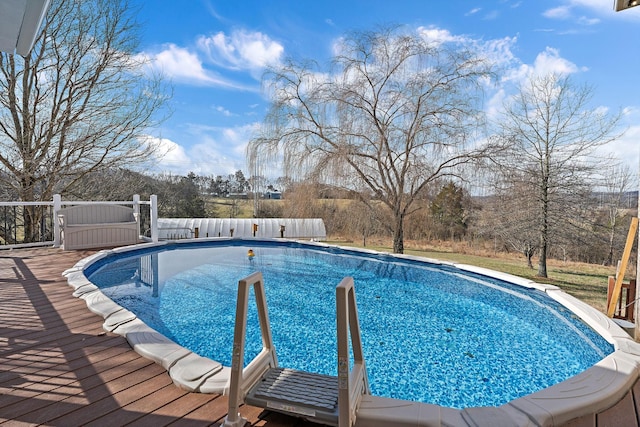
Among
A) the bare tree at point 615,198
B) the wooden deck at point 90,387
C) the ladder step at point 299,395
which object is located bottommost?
the wooden deck at point 90,387

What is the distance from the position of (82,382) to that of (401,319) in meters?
3.48

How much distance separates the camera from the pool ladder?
141cm

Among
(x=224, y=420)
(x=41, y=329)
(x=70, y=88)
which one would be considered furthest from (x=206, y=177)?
(x=224, y=420)

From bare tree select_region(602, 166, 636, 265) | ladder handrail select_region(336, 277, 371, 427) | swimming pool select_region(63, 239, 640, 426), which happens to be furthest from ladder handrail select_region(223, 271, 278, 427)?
bare tree select_region(602, 166, 636, 265)

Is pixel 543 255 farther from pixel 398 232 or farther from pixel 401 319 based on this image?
pixel 401 319

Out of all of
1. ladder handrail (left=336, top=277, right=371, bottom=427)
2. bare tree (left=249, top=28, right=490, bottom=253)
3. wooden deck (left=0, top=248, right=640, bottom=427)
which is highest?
bare tree (left=249, top=28, right=490, bottom=253)

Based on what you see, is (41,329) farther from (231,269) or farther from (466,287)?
(466,287)

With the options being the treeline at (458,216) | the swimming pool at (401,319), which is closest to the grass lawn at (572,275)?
the treeline at (458,216)

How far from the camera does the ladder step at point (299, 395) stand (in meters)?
1.48

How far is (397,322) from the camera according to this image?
423 centimetres

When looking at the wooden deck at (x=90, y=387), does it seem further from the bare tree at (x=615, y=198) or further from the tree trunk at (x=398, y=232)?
the bare tree at (x=615, y=198)

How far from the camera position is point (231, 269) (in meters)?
6.89

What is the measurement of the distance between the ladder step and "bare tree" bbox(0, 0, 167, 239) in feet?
34.0

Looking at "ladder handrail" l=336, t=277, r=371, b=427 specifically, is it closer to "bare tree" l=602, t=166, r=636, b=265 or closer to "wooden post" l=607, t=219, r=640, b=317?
"wooden post" l=607, t=219, r=640, b=317
